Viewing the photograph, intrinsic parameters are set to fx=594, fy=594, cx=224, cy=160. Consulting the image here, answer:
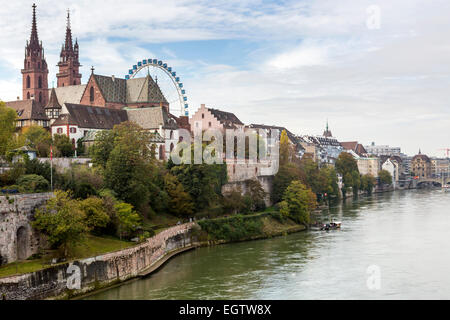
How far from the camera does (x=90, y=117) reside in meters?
76.9

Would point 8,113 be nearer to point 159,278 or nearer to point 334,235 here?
point 159,278

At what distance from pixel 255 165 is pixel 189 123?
2570 cm

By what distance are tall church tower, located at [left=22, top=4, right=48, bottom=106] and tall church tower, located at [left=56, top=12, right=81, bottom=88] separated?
4.23m

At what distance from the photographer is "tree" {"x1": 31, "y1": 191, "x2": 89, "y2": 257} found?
3466 cm

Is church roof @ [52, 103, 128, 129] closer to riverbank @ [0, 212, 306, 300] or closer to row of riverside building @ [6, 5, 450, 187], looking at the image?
row of riverside building @ [6, 5, 450, 187]

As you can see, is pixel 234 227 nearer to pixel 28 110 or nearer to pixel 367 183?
pixel 28 110

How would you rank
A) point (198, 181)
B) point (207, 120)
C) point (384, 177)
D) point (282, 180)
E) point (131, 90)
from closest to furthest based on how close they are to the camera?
1. point (198, 181)
2. point (282, 180)
3. point (131, 90)
4. point (207, 120)
5. point (384, 177)

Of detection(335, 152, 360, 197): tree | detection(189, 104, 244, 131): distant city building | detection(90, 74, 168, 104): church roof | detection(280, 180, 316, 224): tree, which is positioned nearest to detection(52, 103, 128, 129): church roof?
detection(90, 74, 168, 104): church roof

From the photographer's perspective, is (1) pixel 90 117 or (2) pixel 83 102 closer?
(1) pixel 90 117

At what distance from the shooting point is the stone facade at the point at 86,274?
2873cm

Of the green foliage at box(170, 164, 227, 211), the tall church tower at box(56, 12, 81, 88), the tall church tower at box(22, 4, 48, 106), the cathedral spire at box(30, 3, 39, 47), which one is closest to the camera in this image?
the green foliage at box(170, 164, 227, 211)

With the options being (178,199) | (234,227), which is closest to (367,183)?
(234,227)

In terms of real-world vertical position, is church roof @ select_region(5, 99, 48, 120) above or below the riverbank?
above

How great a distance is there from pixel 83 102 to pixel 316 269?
58.2 metres
